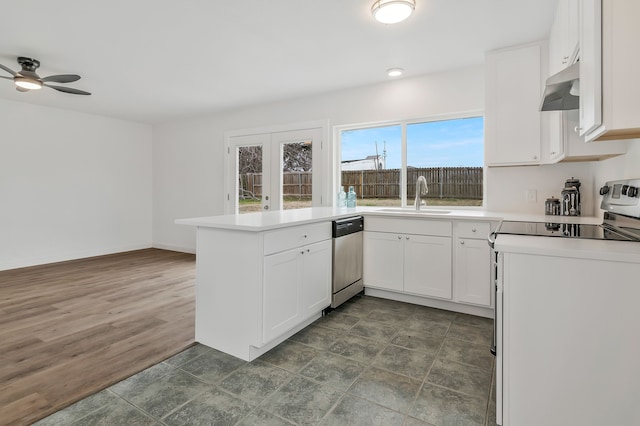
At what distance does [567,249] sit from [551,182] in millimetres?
2231

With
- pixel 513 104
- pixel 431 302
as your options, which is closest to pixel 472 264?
pixel 431 302

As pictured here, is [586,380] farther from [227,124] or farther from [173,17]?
[227,124]

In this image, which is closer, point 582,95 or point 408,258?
point 582,95

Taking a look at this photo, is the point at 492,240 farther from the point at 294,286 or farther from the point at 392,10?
the point at 392,10

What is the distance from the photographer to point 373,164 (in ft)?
13.6

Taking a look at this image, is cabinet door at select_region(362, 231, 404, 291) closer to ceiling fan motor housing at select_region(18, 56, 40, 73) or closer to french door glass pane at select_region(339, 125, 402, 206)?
french door glass pane at select_region(339, 125, 402, 206)

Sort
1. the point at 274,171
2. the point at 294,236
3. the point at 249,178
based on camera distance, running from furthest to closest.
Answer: the point at 249,178 < the point at 274,171 < the point at 294,236

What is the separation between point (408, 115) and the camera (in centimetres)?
375

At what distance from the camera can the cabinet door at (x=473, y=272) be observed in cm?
276

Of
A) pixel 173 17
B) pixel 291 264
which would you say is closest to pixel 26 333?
pixel 291 264

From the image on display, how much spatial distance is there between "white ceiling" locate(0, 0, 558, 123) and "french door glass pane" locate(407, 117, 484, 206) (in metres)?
0.64

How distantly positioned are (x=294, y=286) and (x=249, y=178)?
312cm

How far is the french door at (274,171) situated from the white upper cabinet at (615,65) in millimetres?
3319

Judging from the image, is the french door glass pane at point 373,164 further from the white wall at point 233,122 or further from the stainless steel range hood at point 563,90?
the stainless steel range hood at point 563,90
